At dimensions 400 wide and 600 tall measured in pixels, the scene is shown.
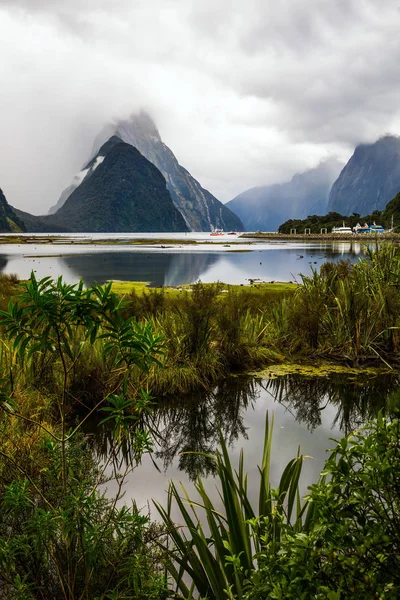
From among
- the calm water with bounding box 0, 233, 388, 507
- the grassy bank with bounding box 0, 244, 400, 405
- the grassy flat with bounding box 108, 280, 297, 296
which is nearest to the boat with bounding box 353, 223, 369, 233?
the grassy flat with bounding box 108, 280, 297, 296

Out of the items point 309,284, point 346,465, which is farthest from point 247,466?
point 309,284

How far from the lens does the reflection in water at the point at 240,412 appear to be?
6.00 m

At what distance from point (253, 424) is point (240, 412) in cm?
48

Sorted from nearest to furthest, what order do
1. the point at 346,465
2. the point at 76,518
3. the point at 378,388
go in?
the point at 346,465, the point at 76,518, the point at 378,388

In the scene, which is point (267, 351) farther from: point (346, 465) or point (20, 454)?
point (346, 465)

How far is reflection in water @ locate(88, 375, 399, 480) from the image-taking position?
6.00 metres

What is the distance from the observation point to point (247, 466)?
18.0ft

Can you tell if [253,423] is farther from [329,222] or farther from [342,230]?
[329,222]

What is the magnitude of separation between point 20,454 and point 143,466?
1.67 metres

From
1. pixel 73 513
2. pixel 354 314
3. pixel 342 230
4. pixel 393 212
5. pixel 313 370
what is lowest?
pixel 313 370

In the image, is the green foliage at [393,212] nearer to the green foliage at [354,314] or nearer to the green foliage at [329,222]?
the green foliage at [329,222]

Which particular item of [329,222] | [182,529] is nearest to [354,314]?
[182,529]

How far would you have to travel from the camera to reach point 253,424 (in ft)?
22.9

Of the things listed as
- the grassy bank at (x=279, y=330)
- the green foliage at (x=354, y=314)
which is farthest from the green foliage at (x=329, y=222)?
the grassy bank at (x=279, y=330)
